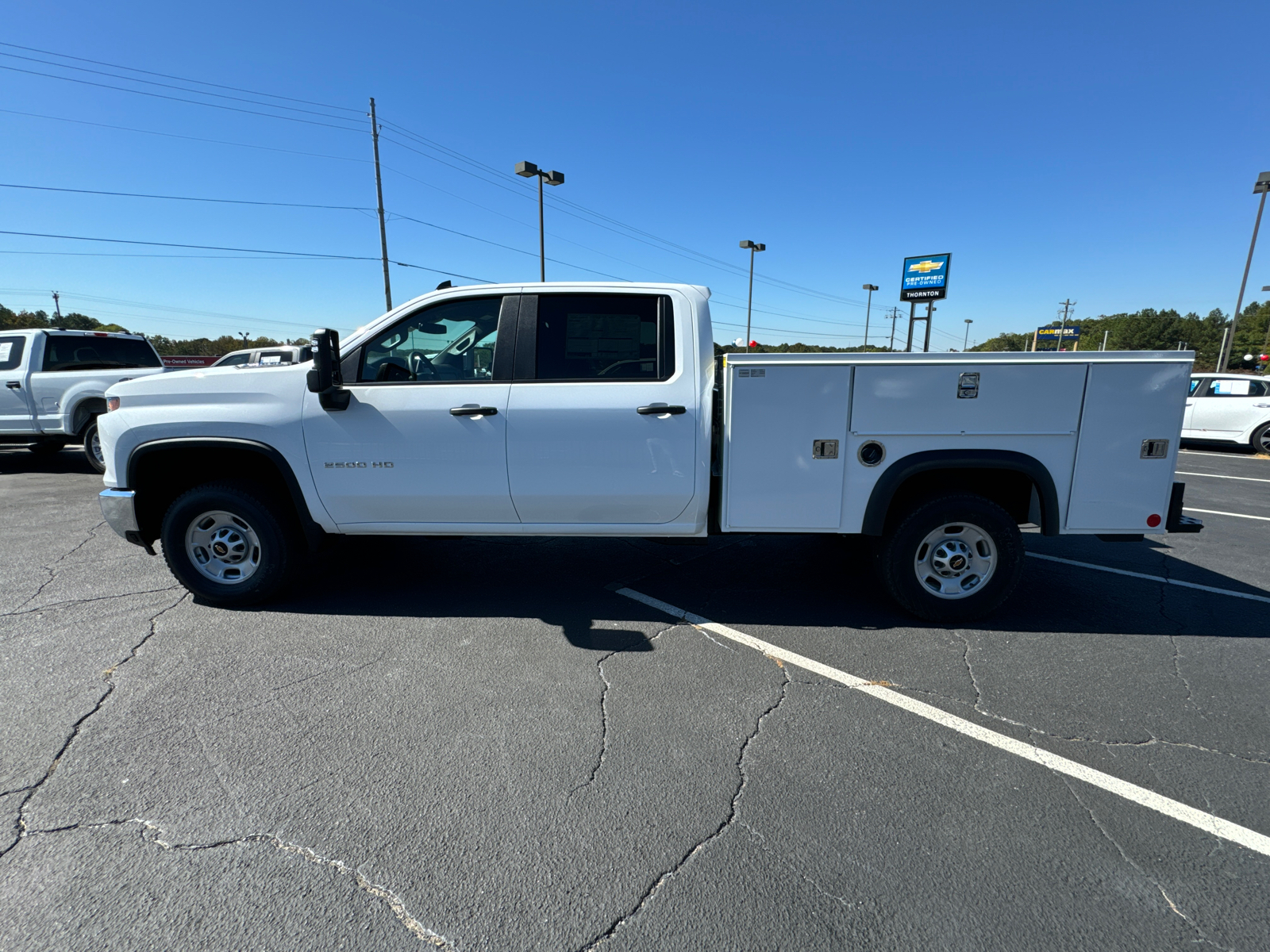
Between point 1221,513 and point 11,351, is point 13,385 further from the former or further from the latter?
point 1221,513

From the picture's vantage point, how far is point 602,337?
3.95m

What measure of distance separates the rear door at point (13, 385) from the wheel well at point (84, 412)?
0.61 metres

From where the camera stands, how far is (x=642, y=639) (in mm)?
3795

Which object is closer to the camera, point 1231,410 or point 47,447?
point 47,447

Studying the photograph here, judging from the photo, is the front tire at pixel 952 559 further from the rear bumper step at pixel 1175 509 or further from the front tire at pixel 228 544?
the front tire at pixel 228 544

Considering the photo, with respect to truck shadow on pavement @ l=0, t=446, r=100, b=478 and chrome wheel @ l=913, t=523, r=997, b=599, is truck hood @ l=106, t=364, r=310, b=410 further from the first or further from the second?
truck shadow on pavement @ l=0, t=446, r=100, b=478

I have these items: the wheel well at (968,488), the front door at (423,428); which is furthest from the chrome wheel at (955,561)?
the front door at (423,428)

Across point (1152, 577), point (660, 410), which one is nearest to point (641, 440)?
point (660, 410)

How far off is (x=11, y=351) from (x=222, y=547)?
8.21 metres

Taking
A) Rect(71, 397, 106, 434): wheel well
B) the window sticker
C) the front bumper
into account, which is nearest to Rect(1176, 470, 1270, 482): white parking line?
the window sticker

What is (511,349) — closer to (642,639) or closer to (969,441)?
(642,639)

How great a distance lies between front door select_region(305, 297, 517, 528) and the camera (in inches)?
151

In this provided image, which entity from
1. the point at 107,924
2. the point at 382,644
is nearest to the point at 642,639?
the point at 382,644

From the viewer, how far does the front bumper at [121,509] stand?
160 inches
